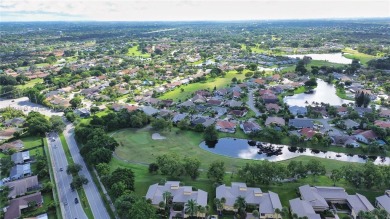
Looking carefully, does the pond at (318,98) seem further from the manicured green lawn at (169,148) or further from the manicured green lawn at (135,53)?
the manicured green lawn at (135,53)

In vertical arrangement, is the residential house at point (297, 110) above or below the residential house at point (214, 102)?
above

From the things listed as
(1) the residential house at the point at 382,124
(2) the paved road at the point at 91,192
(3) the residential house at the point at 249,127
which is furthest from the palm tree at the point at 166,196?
(1) the residential house at the point at 382,124

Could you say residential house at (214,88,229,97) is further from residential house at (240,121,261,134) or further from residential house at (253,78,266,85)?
residential house at (240,121,261,134)

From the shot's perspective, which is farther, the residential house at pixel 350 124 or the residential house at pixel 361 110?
the residential house at pixel 361 110

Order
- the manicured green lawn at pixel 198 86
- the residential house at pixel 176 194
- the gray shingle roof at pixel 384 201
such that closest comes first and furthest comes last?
the gray shingle roof at pixel 384 201 < the residential house at pixel 176 194 < the manicured green lawn at pixel 198 86

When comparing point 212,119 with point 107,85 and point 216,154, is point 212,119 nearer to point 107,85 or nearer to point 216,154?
point 216,154

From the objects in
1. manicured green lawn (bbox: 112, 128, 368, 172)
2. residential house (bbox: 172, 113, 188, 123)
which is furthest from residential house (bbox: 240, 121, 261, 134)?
residential house (bbox: 172, 113, 188, 123)
